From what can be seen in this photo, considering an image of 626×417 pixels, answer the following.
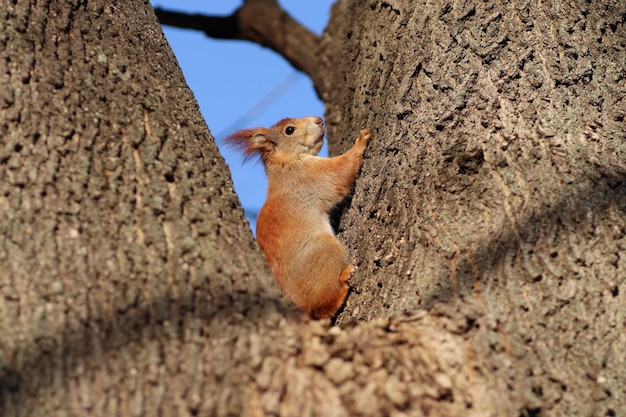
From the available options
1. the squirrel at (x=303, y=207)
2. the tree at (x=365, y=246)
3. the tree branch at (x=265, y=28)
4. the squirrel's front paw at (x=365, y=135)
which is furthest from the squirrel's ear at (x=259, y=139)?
the tree at (x=365, y=246)

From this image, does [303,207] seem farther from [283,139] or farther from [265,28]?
[265,28]

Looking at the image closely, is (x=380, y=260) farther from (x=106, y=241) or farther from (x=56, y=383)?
(x=56, y=383)

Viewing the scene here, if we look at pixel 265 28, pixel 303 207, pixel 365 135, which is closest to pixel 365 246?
pixel 365 135

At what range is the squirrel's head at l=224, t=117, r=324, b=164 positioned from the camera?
4.86 m

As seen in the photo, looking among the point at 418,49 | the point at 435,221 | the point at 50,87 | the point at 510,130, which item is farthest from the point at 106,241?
the point at 418,49

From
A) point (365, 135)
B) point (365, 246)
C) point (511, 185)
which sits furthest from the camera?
point (365, 135)

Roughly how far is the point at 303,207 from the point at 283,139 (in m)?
0.87

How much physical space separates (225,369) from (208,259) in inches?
13.3

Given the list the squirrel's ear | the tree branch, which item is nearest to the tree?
the squirrel's ear

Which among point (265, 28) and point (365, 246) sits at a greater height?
point (365, 246)

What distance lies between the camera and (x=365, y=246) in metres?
2.99

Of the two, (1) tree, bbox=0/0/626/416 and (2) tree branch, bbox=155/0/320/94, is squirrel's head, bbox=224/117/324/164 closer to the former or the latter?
(2) tree branch, bbox=155/0/320/94

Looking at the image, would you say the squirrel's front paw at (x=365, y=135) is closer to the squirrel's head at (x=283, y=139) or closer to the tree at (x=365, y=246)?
the tree at (x=365, y=246)

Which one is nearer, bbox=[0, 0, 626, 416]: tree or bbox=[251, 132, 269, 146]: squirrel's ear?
bbox=[0, 0, 626, 416]: tree
